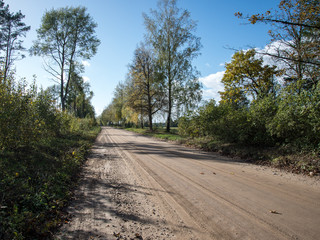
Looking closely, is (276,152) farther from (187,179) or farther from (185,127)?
(185,127)

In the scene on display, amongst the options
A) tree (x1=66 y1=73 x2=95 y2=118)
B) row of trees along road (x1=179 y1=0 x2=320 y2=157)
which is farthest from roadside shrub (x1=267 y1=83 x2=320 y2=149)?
tree (x1=66 y1=73 x2=95 y2=118)

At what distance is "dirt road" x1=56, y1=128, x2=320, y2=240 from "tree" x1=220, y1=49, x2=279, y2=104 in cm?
1363

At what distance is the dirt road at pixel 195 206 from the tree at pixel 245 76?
1363 centimetres

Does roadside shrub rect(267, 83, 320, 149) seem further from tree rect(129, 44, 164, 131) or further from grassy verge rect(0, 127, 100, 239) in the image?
tree rect(129, 44, 164, 131)

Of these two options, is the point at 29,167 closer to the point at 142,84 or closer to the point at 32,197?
the point at 32,197

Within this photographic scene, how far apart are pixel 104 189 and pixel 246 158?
6960mm

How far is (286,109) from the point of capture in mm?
8352

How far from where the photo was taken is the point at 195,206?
4.00m

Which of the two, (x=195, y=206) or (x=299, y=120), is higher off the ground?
(x=299, y=120)

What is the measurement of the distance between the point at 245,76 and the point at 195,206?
17873mm

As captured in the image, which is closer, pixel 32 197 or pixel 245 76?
pixel 32 197

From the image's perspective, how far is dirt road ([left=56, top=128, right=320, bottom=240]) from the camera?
3.10 meters

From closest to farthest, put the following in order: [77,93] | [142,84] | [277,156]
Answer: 1. [277,156]
2. [142,84]
3. [77,93]

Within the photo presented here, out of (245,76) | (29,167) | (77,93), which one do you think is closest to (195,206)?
(29,167)
